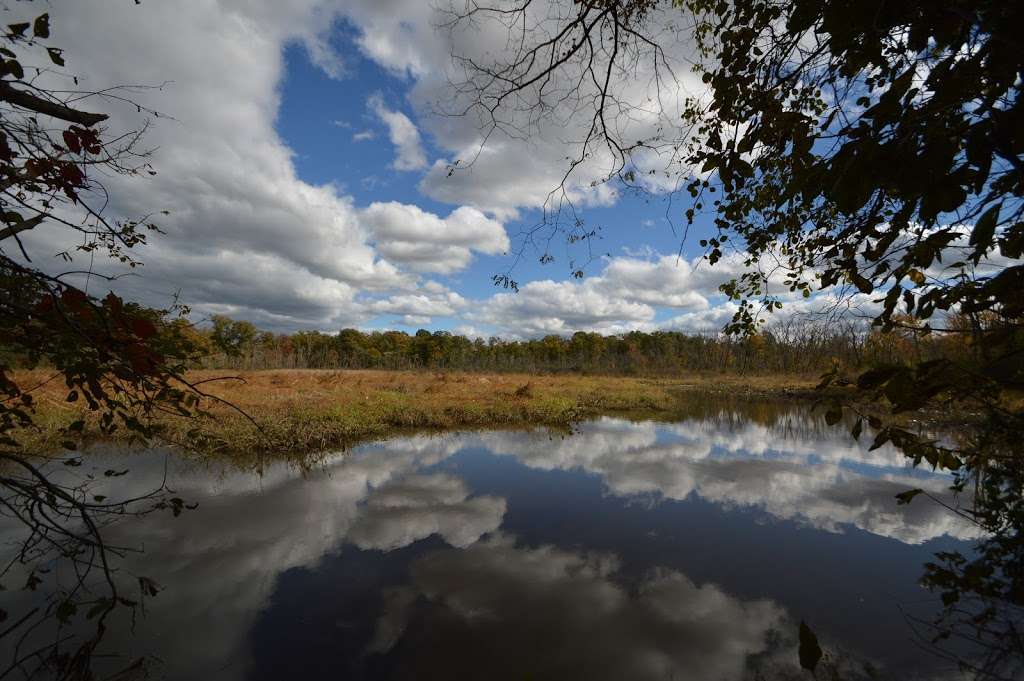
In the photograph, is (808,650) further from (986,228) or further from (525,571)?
(525,571)

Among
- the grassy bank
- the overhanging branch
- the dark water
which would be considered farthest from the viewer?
the grassy bank

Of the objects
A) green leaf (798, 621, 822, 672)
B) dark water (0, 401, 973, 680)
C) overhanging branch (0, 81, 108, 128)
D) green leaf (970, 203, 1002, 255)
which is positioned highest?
overhanging branch (0, 81, 108, 128)

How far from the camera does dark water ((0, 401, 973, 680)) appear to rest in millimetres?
4078

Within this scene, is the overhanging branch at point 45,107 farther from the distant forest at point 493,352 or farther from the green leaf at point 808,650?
the distant forest at point 493,352

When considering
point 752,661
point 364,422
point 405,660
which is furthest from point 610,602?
point 364,422

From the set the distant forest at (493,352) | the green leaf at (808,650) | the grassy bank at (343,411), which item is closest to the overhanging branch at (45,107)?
the green leaf at (808,650)

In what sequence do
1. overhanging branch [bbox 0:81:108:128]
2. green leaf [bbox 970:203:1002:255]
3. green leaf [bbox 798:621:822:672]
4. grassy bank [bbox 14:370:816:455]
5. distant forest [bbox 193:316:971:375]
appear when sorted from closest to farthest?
1. green leaf [bbox 798:621:822:672]
2. green leaf [bbox 970:203:1002:255]
3. overhanging branch [bbox 0:81:108:128]
4. grassy bank [bbox 14:370:816:455]
5. distant forest [bbox 193:316:971:375]

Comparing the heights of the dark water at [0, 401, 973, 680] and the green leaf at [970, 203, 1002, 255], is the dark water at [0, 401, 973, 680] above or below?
below

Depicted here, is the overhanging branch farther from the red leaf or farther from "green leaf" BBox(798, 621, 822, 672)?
"green leaf" BBox(798, 621, 822, 672)

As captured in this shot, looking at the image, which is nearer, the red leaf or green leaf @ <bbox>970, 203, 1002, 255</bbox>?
green leaf @ <bbox>970, 203, 1002, 255</bbox>

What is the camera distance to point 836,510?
8109mm

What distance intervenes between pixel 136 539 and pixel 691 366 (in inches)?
2848

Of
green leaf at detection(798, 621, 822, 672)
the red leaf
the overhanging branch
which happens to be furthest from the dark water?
the overhanging branch

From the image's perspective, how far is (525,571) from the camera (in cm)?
568
